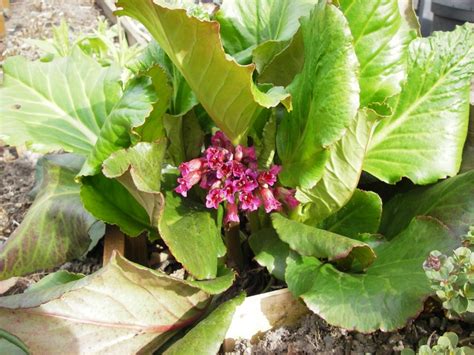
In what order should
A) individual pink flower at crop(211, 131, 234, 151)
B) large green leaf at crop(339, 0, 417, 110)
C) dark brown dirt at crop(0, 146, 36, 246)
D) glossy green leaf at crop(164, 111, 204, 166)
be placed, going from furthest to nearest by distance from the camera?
dark brown dirt at crop(0, 146, 36, 246) → glossy green leaf at crop(164, 111, 204, 166) → individual pink flower at crop(211, 131, 234, 151) → large green leaf at crop(339, 0, 417, 110)

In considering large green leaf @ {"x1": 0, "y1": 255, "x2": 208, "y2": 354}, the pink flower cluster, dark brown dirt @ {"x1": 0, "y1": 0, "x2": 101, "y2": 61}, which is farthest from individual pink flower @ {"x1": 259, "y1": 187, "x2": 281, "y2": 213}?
dark brown dirt @ {"x1": 0, "y1": 0, "x2": 101, "y2": 61}

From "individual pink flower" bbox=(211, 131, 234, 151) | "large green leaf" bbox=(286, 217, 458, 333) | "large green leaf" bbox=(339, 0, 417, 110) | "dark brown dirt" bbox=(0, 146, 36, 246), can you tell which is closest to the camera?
"large green leaf" bbox=(286, 217, 458, 333)

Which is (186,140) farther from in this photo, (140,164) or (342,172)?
(342,172)

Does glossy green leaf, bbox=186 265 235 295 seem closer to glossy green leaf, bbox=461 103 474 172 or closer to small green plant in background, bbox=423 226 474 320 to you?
small green plant in background, bbox=423 226 474 320

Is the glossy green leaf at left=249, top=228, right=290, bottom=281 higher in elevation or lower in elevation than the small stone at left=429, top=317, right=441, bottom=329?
higher

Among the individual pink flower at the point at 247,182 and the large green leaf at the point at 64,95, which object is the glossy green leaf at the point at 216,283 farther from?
the large green leaf at the point at 64,95

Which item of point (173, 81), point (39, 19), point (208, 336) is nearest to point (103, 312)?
point (208, 336)

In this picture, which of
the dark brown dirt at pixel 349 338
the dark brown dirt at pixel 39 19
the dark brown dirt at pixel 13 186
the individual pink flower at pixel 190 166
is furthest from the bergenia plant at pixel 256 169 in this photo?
the dark brown dirt at pixel 39 19

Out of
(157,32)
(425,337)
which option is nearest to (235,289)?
(425,337)

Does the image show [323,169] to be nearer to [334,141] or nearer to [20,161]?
[334,141]
